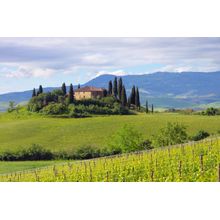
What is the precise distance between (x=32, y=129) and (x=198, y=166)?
2.75m

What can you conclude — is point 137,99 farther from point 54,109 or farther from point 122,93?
point 54,109

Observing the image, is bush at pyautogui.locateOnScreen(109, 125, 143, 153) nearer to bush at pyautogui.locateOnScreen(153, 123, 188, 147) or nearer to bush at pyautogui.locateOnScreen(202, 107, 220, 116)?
bush at pyautogui.locateOnScreen(153, 123, 188, 147)

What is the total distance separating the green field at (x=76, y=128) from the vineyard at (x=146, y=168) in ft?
1.24

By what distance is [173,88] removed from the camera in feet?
60.6

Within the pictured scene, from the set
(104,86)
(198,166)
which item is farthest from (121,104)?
(198,166)

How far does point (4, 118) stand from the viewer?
59.4 ft

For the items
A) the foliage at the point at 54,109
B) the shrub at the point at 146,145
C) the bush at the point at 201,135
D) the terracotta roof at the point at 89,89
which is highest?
the terracotta roof at the point at 89,89

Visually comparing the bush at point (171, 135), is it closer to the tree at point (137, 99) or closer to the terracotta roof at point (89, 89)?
the tree at point (137, 99)

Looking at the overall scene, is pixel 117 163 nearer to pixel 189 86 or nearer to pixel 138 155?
pixel 138 155

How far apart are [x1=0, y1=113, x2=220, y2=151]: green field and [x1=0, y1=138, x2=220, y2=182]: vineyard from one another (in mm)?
379

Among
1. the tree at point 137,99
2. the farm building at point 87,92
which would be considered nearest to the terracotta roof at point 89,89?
the farm building at point 87,92

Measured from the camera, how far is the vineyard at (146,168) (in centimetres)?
1694

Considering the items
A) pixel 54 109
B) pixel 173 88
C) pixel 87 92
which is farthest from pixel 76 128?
pixel 173 88

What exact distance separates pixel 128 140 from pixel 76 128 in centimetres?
96
